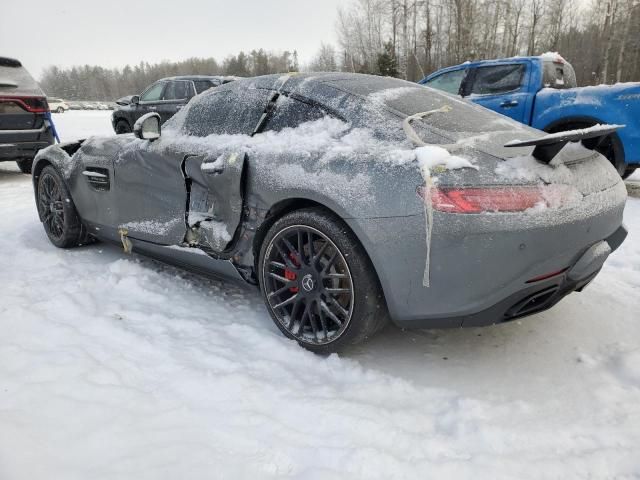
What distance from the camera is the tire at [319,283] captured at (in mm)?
2168

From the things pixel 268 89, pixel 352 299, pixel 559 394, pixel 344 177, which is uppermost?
pixel 268 89

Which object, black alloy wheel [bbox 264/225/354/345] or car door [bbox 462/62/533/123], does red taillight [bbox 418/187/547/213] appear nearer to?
black alloy wheel [bbox 264/225/354/345]

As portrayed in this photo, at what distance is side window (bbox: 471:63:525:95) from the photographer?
648 cm

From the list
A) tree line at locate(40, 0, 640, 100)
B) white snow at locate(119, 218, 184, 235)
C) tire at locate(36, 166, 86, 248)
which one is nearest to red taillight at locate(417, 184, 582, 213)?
white snow at locate(119, 218, 184, 235)

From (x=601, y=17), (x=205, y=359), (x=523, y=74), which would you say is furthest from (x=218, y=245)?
(x=601, y=17)

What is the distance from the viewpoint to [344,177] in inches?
85.6

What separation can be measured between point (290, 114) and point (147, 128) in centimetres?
118

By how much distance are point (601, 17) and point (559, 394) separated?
4140 centimetres

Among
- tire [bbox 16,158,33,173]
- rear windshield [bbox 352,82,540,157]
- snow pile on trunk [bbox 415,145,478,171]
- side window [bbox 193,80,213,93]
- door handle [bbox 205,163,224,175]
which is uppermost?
side window [bbox 193,80,213,93]

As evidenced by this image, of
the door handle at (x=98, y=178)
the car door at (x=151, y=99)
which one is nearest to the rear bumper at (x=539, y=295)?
the door handle at (x=98, y=178)

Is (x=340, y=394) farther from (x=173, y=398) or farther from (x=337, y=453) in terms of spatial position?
(x=173, y=398)

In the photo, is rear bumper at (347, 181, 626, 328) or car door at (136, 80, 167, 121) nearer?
rear bumper at (347, 181, 626, 328)

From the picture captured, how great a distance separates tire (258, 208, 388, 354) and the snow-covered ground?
0.15 m

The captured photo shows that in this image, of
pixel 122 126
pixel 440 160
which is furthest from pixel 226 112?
pixel 122 126
